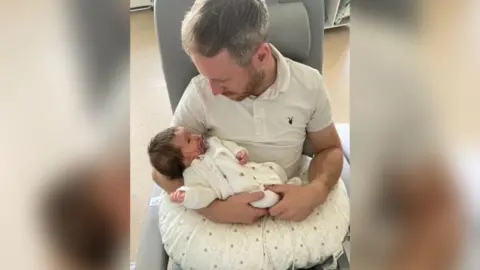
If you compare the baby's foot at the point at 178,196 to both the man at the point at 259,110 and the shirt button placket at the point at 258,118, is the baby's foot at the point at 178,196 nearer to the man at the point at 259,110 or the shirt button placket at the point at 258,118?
the man at the point at 259,110

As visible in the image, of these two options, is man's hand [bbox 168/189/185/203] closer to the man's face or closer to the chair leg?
the man's face

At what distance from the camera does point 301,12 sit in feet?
4.17

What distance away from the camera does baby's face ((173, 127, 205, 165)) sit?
44.9 inches

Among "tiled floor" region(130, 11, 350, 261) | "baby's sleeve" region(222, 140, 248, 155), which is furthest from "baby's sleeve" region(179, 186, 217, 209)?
"tiled floor" region(130, 11, 350, 261)

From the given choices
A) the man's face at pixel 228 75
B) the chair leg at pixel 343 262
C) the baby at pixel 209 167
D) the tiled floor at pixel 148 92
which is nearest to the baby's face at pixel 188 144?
the baby at pixel 209 167

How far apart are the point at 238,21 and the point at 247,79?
14 cm

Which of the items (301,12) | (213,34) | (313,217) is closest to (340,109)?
(301,12)

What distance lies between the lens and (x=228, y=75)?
3.44 ft

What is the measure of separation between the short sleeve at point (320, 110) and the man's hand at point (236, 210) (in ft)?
0.73

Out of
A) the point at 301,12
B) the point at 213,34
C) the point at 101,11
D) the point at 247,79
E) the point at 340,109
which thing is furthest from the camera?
the point at 340,109

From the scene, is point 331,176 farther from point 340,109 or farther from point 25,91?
point 340,109

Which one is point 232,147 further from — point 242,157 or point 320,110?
point 320,110

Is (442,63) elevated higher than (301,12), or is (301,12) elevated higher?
(301,12)

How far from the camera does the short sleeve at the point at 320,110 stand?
1.20m
